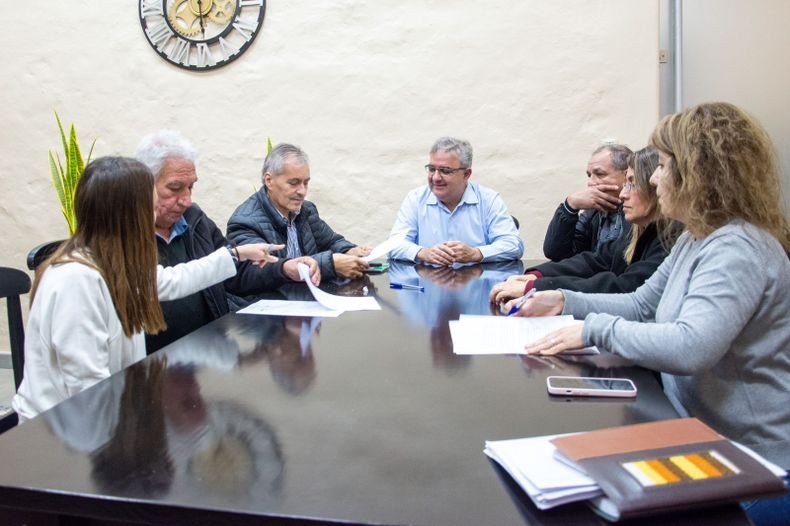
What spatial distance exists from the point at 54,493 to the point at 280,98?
3.64 m

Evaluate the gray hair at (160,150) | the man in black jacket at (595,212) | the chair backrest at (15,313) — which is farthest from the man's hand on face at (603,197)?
the chair backrest at (15,313)

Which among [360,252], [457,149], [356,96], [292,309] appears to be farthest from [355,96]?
[292,309]

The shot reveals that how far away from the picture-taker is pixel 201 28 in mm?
4207

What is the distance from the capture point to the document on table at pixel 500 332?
4.90 ft

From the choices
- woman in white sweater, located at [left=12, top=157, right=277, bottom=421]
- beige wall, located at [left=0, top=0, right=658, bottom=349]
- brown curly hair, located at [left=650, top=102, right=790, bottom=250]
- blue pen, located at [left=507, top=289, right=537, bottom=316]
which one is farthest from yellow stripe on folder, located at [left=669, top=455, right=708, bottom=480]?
beige wall, located at [left=0, top=0, right=658, bottom=349]

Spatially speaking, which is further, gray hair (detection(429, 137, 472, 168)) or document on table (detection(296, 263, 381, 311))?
gray hair (detection(429, 137, 472, 168))

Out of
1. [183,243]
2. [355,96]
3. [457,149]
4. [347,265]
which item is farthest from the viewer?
[355,96]

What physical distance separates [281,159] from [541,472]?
235cm

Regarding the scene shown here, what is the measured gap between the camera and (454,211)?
3.63 m

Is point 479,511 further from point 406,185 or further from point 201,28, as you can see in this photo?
point 201,28

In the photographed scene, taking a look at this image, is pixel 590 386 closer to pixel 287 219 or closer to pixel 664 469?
pixel 664 469

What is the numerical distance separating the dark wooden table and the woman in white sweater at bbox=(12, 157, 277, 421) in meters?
0.13

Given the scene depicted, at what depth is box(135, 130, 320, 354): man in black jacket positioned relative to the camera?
2227 mm

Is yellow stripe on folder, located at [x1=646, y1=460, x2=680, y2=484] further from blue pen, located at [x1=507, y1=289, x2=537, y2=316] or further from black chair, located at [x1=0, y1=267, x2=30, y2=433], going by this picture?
black chair, located at [x1=0, y1=267, x2=30, y2=433]
